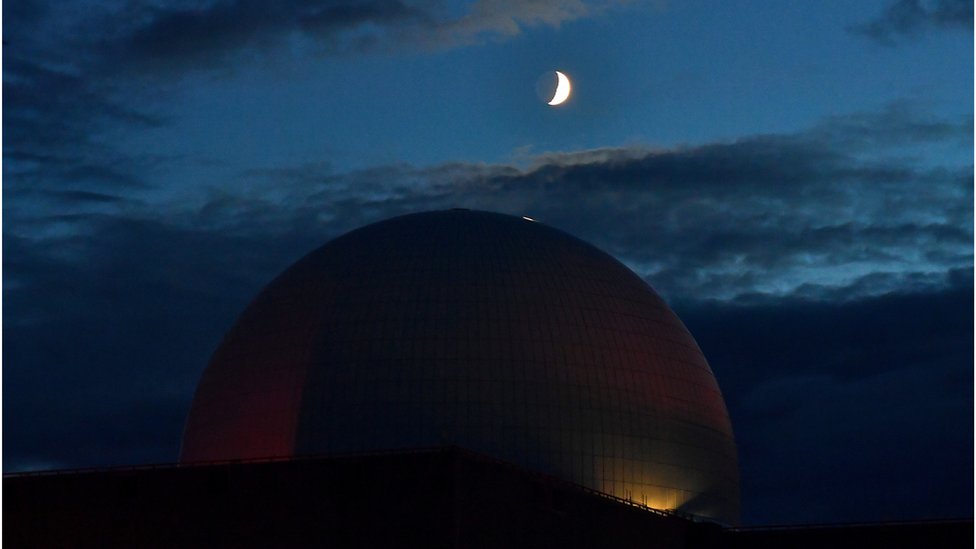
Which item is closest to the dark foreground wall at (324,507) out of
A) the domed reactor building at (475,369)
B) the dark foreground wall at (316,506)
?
the dark foreground wall at (316,506)

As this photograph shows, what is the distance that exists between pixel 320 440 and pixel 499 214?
15.6 m

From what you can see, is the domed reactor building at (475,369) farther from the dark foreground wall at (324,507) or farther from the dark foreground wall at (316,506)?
the dark foreground wall at (316,506)

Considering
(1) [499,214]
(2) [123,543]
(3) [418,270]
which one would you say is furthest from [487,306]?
(2) [123,543]

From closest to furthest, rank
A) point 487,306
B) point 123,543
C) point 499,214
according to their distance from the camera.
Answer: point 123,543, point 487,306, point 499,214

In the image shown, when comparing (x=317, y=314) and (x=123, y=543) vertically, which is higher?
(x=317, y=314)

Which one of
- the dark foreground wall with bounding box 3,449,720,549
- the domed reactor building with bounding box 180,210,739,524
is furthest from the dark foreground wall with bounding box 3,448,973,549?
the domed reactor building with bounding box 180,210,739,524

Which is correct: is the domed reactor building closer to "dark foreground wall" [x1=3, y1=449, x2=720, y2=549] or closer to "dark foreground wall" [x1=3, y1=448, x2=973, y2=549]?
"dark foreground wall" [x1=3, y1=448, x2=973, y2=549]

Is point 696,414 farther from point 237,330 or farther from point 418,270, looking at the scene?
point 237,330

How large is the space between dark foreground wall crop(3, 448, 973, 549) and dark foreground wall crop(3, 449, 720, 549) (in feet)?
0.11

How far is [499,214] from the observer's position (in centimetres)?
6438

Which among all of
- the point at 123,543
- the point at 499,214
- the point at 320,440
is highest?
the point at 499,214

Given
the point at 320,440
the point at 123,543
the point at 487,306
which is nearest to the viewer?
the point at 123,543

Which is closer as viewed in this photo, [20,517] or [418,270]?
[20,517]

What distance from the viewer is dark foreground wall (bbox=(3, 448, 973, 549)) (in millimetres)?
45562
